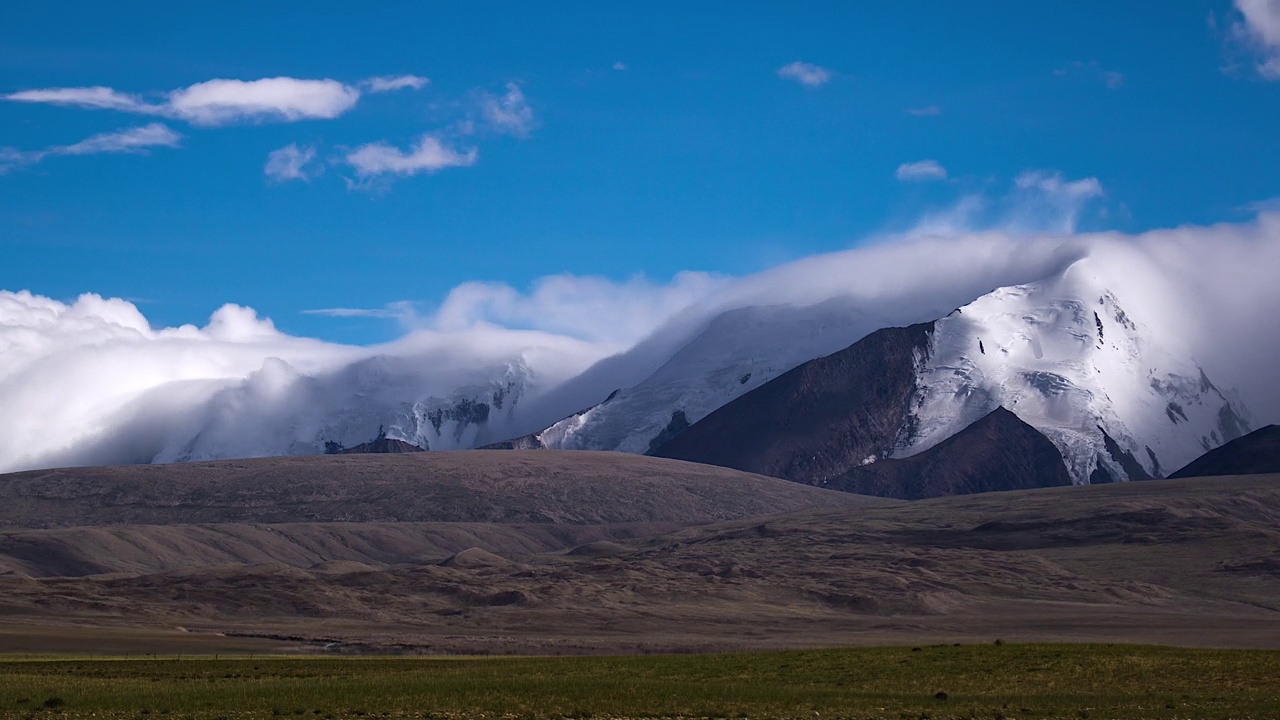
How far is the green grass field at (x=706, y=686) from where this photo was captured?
4622cm

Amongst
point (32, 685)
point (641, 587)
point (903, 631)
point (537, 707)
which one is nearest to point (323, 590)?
point (641, 587)

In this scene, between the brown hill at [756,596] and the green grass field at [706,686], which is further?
the brown hill at [756,596]

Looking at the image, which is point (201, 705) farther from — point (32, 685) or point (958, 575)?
point (958, 575)

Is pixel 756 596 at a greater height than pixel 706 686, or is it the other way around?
pixel 706 686

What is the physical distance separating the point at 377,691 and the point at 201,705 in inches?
258

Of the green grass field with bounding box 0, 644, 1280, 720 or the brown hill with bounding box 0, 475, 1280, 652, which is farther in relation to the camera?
the brown hill with bounding box 0, 475, 1280, 652

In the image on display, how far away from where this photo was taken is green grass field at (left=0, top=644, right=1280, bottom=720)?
152 ft

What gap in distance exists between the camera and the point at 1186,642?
333 ft

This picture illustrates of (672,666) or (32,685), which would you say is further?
(672,666)

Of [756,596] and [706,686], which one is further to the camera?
[756,596]

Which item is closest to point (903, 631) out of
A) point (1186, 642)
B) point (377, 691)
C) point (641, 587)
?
point (1186, 642)

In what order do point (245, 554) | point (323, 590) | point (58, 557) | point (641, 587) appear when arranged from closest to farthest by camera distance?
point (323, 590)
point (641, 587)
point (58, 557)
point (245, 554)

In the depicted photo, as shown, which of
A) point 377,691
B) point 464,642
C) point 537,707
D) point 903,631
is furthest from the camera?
point 903,631

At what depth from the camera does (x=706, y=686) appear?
181 feet
